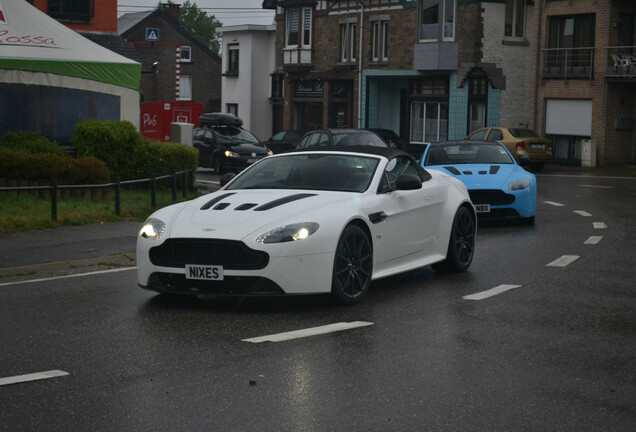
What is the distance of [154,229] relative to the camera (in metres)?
9.18

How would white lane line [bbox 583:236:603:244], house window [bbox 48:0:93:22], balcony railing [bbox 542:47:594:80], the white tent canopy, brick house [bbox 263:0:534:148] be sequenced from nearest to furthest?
1. white lane line [bbox 583:236:603:244]
2. the white tent canopy
3. house window [bbox 48:0:93:22]
4. balcony railing [bbox 542:47:594:80]
5. brick house [bbox 263:0:534:148]

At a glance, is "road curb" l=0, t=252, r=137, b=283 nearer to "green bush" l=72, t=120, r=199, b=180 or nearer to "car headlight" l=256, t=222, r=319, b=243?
"car headlight" l=256, t=222, r=319, b=243

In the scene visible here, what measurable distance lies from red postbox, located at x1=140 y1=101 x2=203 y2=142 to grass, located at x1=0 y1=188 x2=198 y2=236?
10710mm

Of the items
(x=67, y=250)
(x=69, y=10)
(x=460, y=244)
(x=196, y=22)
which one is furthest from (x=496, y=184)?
(x=196, y=22)

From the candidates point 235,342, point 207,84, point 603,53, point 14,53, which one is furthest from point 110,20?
point 207,84

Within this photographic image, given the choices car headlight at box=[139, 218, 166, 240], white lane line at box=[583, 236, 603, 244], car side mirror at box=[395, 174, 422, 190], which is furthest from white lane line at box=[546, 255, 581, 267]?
car headlight at box=[139, 218, 166, 240]

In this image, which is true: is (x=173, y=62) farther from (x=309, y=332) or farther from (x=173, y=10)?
(x=309, y=332)

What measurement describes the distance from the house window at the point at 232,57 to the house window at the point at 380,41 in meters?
15.5

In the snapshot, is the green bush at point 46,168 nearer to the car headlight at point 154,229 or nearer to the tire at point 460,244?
the tire at point 460,244

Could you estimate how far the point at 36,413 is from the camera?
18.7 feet

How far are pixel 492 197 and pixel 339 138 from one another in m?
10.5

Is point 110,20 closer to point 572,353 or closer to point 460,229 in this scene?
point 460,229

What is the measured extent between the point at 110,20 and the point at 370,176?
80.2 feet

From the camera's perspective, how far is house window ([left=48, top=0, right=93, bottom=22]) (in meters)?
32.3
